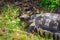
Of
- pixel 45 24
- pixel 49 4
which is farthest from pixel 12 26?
pixel 49 4

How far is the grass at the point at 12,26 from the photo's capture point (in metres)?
4.96

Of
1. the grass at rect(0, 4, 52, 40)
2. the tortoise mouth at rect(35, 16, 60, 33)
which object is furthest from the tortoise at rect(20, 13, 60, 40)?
the grass at rect(0, 4, 52, 40)

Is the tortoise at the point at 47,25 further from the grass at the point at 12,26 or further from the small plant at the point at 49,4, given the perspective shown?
the small plant at the point at 49,4

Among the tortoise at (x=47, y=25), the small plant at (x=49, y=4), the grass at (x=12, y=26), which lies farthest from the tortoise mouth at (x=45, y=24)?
the small plant at (x=49, y=4)

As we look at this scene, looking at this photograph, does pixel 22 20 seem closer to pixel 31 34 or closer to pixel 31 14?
pixel 31 14

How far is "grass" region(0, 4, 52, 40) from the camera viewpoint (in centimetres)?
496

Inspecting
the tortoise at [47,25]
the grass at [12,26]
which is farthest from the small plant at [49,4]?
the grass at [12,26]

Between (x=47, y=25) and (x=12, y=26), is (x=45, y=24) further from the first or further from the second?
(x=12, y=26)

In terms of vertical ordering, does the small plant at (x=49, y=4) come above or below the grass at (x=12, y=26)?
above

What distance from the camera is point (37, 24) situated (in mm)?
5301

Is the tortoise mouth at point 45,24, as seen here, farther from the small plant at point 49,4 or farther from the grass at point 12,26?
the small plant at point 49,4

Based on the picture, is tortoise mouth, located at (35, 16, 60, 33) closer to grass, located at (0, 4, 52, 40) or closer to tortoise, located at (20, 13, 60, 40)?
tortoise, located at (20, 13, 60, 40)

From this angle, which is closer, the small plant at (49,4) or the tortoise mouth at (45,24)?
the tortoise mouth at (45,24)

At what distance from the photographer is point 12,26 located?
5.54 m
